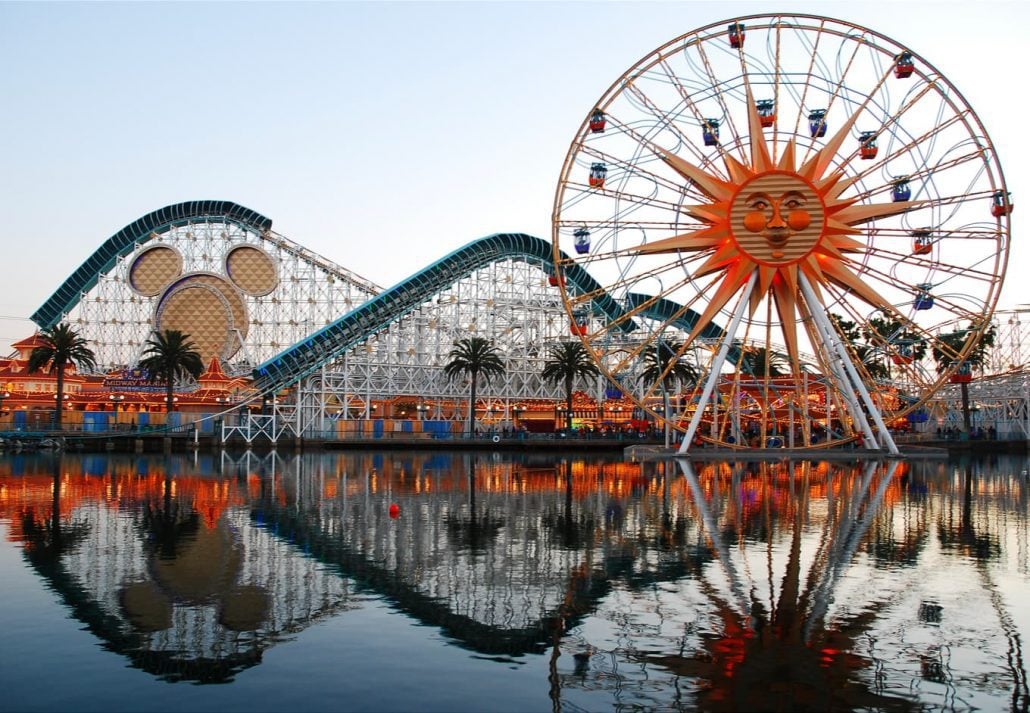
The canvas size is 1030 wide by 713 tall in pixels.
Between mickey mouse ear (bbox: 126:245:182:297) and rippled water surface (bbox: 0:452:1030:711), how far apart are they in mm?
55960

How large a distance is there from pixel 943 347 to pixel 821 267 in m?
6.17

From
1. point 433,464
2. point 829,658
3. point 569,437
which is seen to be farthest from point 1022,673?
point 569,437

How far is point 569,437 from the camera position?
254ft

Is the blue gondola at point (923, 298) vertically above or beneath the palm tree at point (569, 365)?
above

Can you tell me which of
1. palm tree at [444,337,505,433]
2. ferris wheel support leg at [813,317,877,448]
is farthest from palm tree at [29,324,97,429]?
ferris wheel support leg at [813,317,877,448]

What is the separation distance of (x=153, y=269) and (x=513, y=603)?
76120 mm

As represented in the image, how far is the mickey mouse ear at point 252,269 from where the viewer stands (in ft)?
273

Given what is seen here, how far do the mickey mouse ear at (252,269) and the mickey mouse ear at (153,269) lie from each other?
5101 millimetres

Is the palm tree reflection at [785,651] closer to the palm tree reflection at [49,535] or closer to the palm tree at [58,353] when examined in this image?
the palm tree reflection at [49,535]

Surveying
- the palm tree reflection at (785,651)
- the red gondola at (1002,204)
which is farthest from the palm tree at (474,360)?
the palm tree reflection at (785,651)

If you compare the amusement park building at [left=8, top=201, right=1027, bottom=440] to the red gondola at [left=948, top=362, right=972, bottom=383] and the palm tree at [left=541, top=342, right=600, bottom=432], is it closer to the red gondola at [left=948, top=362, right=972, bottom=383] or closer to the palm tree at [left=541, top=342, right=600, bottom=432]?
the palm tree at [left=541, top=342, right=600, bottom=432]

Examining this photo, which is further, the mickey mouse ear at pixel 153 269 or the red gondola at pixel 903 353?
the mickey mouse ear at pixel 153 269

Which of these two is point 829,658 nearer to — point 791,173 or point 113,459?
point 791,173

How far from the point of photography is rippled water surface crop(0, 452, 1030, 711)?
1187 centimetres
